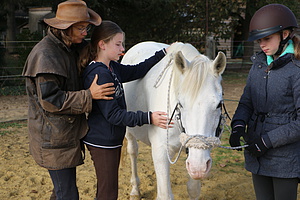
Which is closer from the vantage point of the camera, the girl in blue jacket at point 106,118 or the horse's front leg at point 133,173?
the girl in blue jacket at point 106,118

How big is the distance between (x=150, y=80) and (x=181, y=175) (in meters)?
1.61

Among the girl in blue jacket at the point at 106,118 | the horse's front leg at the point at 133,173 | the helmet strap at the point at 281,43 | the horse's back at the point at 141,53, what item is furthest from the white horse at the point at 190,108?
the horse's front leg at the point at 133,173

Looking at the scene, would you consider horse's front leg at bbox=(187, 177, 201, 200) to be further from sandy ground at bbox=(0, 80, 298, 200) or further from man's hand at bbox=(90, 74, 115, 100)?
man's hand at bbox=(90, 74, 115, 100)

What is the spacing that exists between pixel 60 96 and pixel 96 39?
1.59 feet

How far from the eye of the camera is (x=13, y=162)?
13.8 feet

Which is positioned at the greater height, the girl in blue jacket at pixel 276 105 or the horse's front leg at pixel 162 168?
the girl in blue jacket at pixel 276 105

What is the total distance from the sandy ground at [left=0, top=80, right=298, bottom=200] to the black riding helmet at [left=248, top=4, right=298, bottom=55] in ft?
6.33

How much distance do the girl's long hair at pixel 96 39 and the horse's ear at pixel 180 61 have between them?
483 mm

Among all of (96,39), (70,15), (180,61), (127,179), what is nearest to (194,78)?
(180,61)

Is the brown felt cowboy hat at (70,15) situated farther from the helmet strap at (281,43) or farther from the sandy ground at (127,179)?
the sandy ground at (127,179)

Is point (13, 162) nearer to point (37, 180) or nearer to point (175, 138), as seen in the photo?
point (37, 180)

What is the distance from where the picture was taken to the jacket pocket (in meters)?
2.01

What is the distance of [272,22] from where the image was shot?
6.44ft

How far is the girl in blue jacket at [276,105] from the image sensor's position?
189 cm
